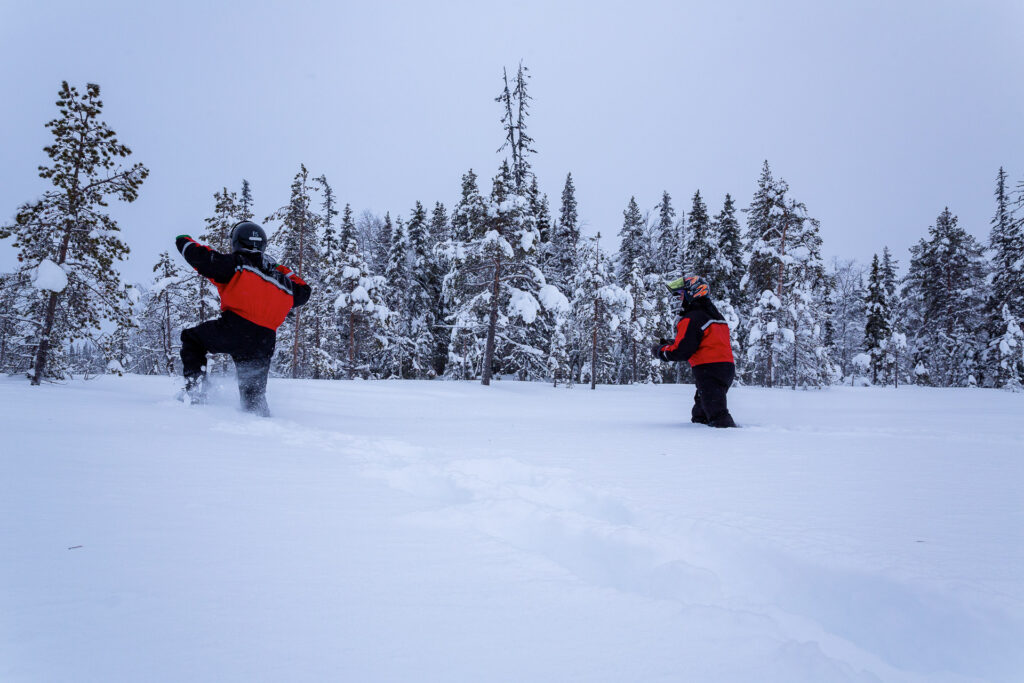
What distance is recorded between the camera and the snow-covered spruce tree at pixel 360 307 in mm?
24672

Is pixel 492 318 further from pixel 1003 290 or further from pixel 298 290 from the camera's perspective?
pixel 1003 290

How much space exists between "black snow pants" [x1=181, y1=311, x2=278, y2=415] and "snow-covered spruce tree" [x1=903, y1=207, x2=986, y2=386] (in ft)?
123

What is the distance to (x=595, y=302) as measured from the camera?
2247 cm

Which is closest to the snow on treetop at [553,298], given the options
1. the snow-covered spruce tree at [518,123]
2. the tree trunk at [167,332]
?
the snow-covered spruce tree at [518,123]

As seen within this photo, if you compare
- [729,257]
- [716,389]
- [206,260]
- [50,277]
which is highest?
[729,257]

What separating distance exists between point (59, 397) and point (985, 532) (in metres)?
7.75

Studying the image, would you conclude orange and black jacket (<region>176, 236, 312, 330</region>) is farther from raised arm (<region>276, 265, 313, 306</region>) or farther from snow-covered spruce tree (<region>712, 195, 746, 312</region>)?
snow-covered spruce tree (<region>712, 195, 746, 312</region>)

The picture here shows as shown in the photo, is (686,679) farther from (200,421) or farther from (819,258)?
(819,258)

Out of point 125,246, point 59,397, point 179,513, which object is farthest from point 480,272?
point 179,513

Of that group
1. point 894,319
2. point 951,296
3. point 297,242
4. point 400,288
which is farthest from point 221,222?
point 894,319

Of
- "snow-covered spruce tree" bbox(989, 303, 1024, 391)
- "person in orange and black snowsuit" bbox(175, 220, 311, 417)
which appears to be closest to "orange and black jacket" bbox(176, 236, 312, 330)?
"person in orange and black snowsuit" bbox(175, 220, 311, 417)

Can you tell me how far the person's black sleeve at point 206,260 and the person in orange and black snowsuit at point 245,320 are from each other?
11 mm

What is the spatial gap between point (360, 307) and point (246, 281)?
20.0m

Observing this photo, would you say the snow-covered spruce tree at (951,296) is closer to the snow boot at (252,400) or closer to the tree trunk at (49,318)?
the snow boot at (252,400)
